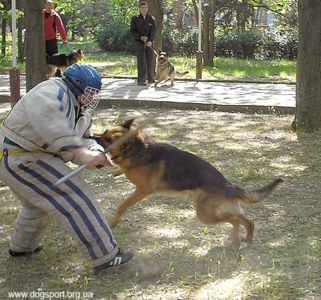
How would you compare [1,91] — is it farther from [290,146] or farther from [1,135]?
[1,135]

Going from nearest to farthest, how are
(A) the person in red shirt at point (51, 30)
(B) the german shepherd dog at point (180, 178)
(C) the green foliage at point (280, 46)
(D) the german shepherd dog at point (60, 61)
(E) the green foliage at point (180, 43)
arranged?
(B) the german shepherd dog at point (180, 178), (D) the german shepherd dog at point (60, 61), (A) the person in red shirt at point (51, 30), (C) the green foliage at point (280, 46), (E) the green foliage at point (180, 43)

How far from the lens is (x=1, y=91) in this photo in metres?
12.9

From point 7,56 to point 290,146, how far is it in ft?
56.2

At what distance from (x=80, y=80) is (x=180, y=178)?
127 centimetres

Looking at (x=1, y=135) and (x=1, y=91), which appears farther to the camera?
(x=1, y=91)

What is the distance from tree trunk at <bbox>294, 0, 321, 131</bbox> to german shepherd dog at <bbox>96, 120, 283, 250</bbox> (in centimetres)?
436

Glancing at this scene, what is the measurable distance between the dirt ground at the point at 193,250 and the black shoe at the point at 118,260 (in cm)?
7

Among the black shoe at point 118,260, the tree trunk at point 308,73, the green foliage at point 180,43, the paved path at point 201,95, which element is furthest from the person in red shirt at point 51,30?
the green foliage at point 180,43

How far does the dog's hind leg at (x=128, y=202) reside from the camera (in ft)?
16.3

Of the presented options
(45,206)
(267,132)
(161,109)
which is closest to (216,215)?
(45,206)

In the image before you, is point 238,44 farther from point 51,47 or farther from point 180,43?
point 51,47

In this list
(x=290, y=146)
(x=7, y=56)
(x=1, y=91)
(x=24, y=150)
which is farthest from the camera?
(x=7, y=56)

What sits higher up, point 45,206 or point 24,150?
point 24,150

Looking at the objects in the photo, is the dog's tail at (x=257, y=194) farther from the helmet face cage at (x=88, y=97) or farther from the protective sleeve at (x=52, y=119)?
the protective sleeve at (x=52, y=119)
